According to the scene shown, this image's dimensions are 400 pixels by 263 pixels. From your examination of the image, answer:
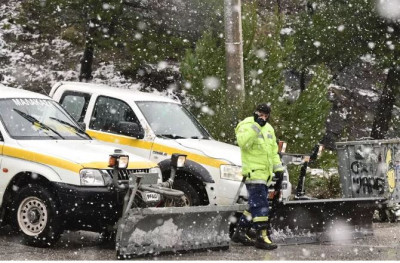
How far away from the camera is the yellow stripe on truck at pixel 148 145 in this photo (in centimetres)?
1015

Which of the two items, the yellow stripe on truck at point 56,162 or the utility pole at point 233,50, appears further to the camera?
the utility pole at point 233,50

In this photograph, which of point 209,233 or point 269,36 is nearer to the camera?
point 209,233

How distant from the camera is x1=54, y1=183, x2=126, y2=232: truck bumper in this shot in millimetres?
8320

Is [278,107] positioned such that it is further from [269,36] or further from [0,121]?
[0,121]

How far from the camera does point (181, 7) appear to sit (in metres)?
26.3

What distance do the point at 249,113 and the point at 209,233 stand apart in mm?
5061

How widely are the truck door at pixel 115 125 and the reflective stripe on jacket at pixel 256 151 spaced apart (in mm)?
Result: 1833

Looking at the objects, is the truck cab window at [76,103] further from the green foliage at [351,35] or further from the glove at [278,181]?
the green foliage at [351,35]

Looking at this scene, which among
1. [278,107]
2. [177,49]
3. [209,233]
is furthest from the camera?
[177,49]

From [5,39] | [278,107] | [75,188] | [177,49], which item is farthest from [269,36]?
[5,39]

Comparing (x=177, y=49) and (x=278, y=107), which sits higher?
(x=177, y=49)

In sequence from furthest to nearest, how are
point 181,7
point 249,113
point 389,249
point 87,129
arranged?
point 181,7, point 249,113, point 87,129, point 389,249

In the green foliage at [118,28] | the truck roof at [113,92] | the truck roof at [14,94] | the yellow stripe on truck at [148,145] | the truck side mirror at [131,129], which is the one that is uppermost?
the green foliage at [118,28]

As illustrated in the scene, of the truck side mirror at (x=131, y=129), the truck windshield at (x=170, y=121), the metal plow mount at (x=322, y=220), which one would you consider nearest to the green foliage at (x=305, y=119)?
the truck windshield at (x=170, y=121)
